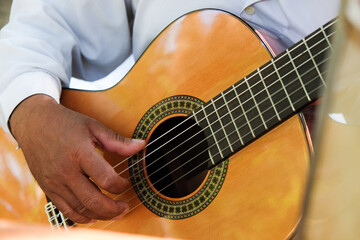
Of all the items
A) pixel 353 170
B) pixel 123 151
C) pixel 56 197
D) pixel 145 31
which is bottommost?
pixel 56 197

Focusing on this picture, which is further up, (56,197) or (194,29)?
(194,29)

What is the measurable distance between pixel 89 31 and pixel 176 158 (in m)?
0.40

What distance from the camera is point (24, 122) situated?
0.83m

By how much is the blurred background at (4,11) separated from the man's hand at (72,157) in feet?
2.86

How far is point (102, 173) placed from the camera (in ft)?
2.44

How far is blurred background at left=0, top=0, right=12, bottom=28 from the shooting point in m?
1.56

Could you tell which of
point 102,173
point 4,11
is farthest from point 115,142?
point 4,11

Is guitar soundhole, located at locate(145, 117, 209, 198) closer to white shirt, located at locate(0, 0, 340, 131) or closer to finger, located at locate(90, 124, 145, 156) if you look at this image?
finger, located at locate(90, 124, 145, 156)

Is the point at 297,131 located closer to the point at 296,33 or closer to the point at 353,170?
the point at 296,33

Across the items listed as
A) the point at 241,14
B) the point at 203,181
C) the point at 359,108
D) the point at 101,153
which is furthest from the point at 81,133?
the point at 359,108

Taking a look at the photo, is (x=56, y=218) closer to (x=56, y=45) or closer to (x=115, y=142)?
(x=115, y=142)

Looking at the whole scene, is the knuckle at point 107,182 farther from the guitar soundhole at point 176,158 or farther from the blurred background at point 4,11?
the blurred background at point 4,11

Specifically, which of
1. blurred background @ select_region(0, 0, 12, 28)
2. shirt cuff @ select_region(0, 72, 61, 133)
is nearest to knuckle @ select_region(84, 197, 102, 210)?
shirt cuff @ select_region(0, 72, 61, 133)

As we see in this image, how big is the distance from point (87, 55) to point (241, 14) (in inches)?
15.9
